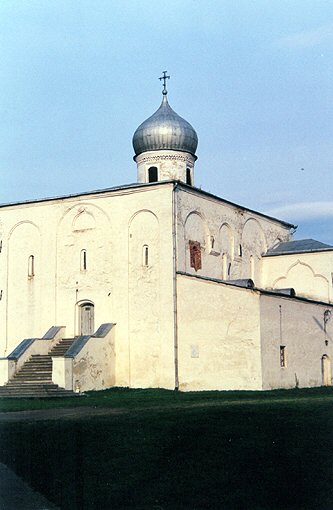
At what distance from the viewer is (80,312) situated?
29266 mm

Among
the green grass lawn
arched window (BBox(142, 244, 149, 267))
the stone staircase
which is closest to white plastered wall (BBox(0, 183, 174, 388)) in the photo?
arched window (BBox(142, 244, 149, 267))

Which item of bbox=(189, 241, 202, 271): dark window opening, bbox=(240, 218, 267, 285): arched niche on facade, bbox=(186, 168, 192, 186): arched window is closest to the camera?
bbox=(189, 241, 202, 271): dark window opening

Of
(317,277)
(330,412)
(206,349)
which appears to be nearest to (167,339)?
(206,349)

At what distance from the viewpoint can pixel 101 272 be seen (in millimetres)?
28859

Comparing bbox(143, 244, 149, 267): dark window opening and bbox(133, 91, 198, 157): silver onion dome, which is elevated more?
bbox(133, 91, 198, 157): silver onion dome

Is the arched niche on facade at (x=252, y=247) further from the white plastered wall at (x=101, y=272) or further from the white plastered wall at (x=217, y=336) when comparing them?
the white plastered wall at (x=217, y=336)

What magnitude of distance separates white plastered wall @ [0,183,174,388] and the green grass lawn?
1271cm

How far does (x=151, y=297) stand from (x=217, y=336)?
2.93 m

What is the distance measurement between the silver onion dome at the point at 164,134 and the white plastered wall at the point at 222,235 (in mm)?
3148

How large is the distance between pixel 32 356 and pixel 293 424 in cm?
1671

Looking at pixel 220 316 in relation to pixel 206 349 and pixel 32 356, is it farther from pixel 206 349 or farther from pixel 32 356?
pixel 32 356

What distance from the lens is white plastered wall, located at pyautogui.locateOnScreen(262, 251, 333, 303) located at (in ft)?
109

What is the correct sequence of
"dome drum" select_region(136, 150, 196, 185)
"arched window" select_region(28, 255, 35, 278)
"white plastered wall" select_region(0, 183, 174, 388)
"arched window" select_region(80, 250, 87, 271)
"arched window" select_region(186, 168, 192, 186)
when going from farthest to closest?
"arched window" select_region(186, 168, 192, 186), "dome drum" select_region(136, 150, 196, 185), "arched window" select_region(28, 255, 35, 278), "arched window" select_region(80, 250, 87, 271), "white plastered wall" select_region(0, 183, 174, 388)

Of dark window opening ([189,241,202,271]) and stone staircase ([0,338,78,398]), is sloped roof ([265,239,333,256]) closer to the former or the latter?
dark window opening ([189,241,202,271])
